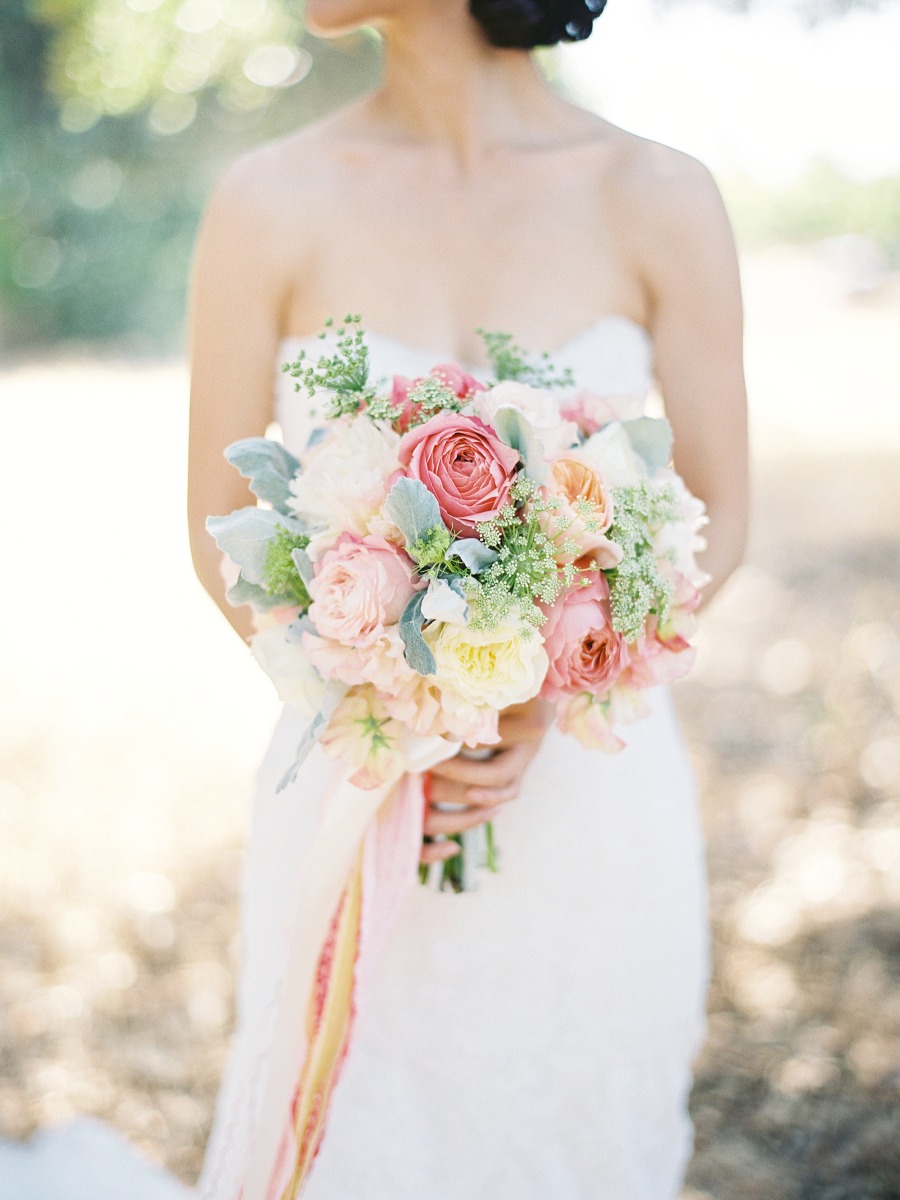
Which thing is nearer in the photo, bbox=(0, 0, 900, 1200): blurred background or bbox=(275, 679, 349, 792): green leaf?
bbox=(275, 679, 349, 792): green leaf

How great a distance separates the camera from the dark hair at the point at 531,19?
79.9 inches

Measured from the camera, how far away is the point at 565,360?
6.74 ft

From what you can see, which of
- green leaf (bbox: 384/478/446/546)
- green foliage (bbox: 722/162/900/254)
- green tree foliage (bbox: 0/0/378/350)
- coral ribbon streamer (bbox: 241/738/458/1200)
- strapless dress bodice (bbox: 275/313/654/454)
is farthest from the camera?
green foliage (bbox: 722/162/900/254)

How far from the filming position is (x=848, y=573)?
7.39 m

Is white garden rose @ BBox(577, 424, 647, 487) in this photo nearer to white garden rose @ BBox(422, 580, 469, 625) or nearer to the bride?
white garden rose @ BBox(422, 580, 469, 625)

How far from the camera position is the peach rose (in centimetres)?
143

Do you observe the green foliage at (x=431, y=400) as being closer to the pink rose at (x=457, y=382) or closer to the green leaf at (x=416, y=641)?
the pink rose at (x=457, y=382)

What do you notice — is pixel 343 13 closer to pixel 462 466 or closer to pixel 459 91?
pixel 459 91

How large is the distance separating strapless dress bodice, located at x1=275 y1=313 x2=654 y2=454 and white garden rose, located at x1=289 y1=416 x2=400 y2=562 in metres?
0.49

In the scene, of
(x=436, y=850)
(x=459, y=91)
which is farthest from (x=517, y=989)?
(x=459, y=91)

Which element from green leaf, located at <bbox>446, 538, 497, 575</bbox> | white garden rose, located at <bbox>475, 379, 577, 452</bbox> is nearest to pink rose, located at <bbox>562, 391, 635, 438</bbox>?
white garden rose, located at <bbox>475, 379, 577, 452</bbox>

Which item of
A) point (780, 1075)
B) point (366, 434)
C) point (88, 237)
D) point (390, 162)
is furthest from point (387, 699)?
point (88, 237)

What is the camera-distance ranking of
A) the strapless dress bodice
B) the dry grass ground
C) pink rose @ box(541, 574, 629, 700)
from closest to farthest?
pink rose @ box(541, 574, 629, 700), the strapless dress bodice, the dry grass ground

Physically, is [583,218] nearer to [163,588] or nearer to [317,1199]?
[317,1199]
